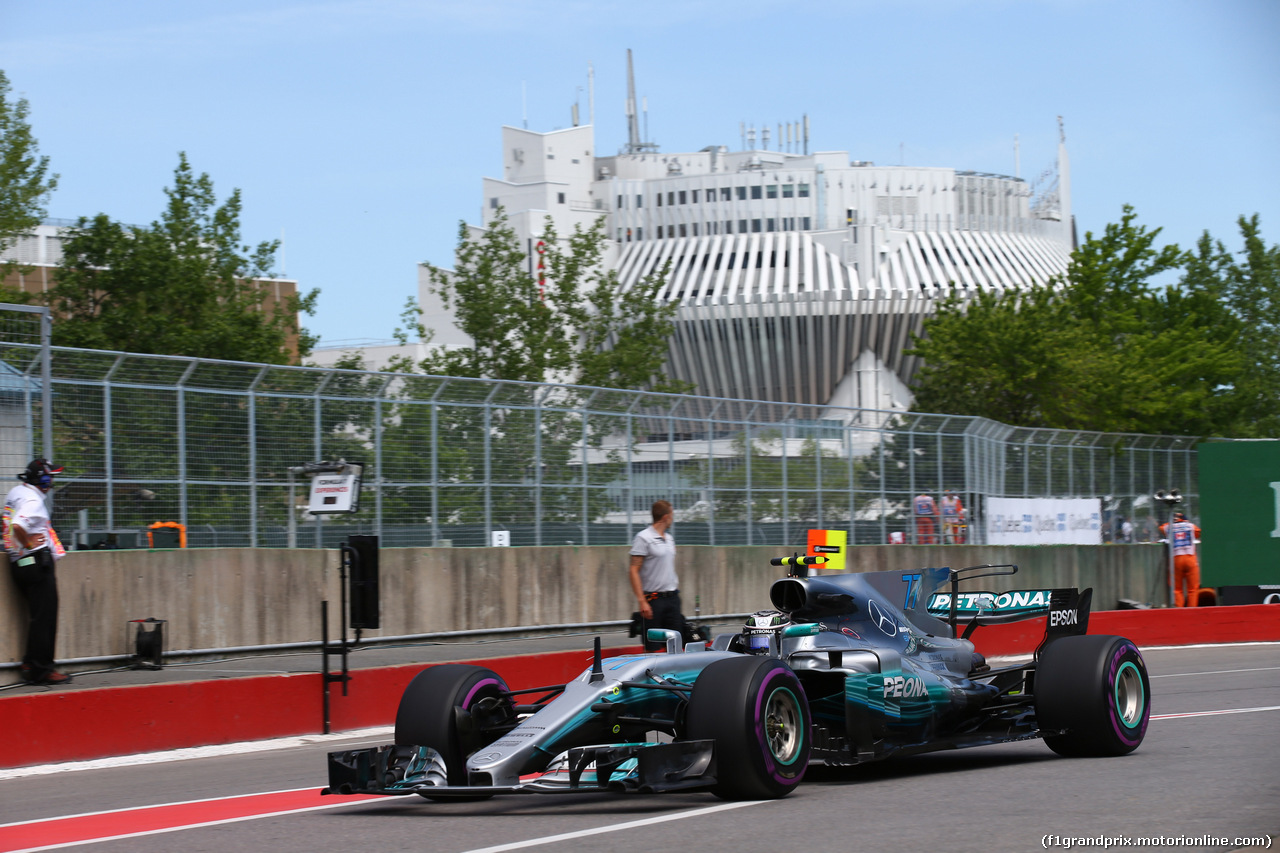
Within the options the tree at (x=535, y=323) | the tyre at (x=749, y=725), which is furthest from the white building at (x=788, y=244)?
the tyre at (x=749, y=725)

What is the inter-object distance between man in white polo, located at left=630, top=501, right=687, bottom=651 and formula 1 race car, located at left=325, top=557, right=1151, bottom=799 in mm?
2903

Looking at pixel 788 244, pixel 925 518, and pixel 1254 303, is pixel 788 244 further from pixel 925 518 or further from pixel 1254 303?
Answer: pixel 925 518

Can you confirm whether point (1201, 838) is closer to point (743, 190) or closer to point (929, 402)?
point (929, 402)

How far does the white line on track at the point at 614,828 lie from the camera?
6.11 metres

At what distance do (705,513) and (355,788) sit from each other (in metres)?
13.7

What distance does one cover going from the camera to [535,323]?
40062 mm

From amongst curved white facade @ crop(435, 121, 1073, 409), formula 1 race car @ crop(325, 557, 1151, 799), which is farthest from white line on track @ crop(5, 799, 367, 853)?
curved white facade @ crop(435, 121, 1073, 409)

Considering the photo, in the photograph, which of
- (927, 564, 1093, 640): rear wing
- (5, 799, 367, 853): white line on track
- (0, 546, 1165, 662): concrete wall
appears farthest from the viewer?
(0, 546, 1165, 662): concrete wall

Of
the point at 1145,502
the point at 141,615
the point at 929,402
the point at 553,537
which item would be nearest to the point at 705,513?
the point at 553,537

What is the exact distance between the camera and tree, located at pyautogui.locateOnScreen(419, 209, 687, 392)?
39.8 m

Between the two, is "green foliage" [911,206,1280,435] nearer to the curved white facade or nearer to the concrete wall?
the concrete wall

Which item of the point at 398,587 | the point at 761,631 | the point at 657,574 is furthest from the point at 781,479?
the point at 761,631

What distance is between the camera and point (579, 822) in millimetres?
6770

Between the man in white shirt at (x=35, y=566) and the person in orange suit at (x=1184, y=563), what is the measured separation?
2023 cm
